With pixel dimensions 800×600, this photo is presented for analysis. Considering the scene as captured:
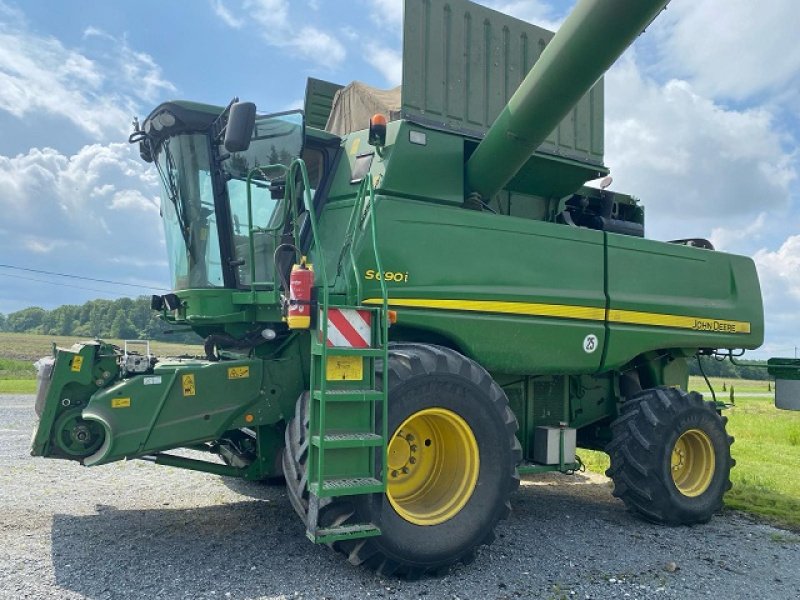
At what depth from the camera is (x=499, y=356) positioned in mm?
5094

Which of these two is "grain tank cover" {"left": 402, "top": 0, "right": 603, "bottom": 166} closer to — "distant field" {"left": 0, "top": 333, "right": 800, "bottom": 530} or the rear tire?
the rear tire

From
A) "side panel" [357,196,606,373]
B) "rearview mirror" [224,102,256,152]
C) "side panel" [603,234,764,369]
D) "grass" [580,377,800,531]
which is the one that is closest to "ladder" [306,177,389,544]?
"side panel" [357,196,606,373]

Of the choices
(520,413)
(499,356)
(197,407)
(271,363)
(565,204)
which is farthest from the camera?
(565,204)

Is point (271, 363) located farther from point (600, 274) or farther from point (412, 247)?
point (600, 274)

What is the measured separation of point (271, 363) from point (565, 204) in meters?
3.30

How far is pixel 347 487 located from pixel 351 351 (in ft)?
2.52

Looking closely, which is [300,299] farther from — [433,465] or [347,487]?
[433,465]

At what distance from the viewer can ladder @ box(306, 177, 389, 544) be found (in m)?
3.80

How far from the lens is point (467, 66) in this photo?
5.64 m

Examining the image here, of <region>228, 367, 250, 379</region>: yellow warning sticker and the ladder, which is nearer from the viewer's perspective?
the ladder

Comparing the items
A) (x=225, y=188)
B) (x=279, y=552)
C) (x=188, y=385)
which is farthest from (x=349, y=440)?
(x=225, y=188)

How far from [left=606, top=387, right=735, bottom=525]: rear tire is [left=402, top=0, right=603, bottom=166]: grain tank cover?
2.31m

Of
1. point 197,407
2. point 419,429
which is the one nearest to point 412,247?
point 419,429

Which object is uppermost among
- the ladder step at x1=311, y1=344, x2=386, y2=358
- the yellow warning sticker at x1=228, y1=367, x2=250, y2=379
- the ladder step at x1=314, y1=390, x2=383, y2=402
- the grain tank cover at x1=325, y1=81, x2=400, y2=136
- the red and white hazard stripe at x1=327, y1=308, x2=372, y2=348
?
the grain tank cover at x1=325, y1=81, x2=400, y2=136
